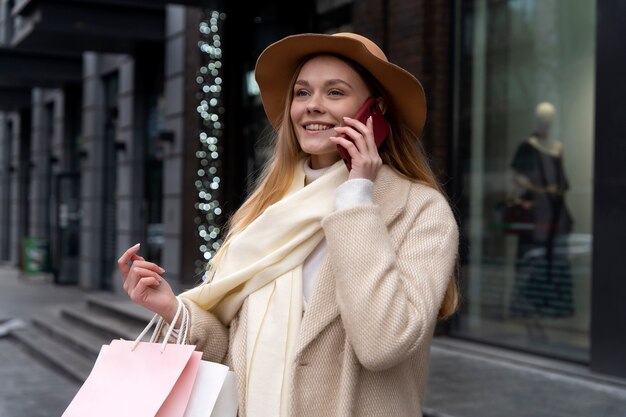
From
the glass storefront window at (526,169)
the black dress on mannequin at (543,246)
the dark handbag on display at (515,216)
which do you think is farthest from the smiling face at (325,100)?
the dark handbag on display at (515,216)

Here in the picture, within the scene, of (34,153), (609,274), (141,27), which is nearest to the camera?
(609,274)

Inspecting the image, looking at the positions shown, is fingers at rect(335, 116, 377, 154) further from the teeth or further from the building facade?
the building facade

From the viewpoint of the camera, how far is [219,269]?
208 cm

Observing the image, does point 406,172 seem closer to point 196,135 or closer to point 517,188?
point 517,188

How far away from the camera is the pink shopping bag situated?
5.76ft

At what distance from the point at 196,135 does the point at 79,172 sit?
6.92m

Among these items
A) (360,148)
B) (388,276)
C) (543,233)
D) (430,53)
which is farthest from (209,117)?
(388,276)

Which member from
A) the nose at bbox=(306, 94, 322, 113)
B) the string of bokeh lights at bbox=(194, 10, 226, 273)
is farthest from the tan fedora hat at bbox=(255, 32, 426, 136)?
the string of bokeh lights at bbox=(194, 10, 226, 273)

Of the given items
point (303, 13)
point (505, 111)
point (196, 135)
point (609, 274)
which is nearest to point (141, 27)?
point (196, 135)

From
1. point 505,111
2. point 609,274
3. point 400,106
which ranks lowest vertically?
point 609,274

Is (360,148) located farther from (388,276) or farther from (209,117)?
(209,117)

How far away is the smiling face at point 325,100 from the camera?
1941 millimetres

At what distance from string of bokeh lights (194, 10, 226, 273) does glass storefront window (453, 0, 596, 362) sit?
4322 mm

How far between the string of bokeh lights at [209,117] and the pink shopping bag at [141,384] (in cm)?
896
